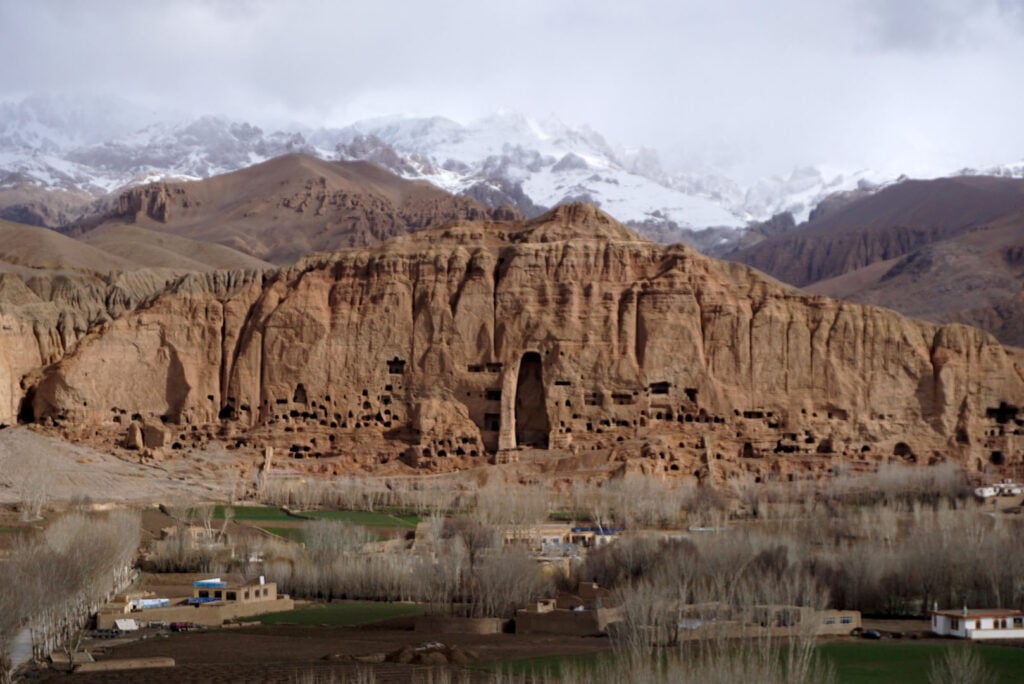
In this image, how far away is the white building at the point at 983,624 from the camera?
210ft

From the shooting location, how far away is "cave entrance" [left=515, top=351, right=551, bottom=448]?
119m

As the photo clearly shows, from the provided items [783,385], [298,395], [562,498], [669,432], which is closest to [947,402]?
[783,385]

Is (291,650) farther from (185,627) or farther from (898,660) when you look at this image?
(898,660)

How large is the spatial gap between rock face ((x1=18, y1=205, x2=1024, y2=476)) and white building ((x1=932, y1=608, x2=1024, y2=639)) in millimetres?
48435

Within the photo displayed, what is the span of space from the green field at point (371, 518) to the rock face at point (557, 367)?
37.9ft

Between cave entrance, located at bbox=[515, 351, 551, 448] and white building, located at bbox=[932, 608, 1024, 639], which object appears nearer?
white building, located at bbox=[932, 608, 1024, 639]

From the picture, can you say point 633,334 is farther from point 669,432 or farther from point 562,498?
point 562,498

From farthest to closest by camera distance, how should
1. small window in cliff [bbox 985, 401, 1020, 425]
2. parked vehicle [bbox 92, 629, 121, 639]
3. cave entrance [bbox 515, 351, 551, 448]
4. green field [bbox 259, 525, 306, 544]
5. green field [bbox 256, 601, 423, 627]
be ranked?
small window in cliff [bbox 985, 401, 1020, 425] → cave entrance [bbox 515, 351, 551, 448] → green field [bbox 259, 525, 306, 544] → green field [bbox 256, 601, 423, 627] → parked vehicle [bbox 92, 629, 121, 639]

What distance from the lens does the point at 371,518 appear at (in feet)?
334

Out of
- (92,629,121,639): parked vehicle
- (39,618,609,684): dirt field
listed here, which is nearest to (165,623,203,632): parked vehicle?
(39,618,609,684): dirt field

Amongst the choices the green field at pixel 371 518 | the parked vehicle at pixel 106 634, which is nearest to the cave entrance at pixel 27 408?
the green field at pixel 371 518

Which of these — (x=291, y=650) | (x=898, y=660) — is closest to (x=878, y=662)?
(x=898, y=660)

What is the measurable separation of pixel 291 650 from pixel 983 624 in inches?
922

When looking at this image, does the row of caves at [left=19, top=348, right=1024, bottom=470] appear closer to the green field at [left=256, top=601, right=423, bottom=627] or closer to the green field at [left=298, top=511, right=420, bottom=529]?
the green field at [left=298, top=511, right=420, bottom=529]
